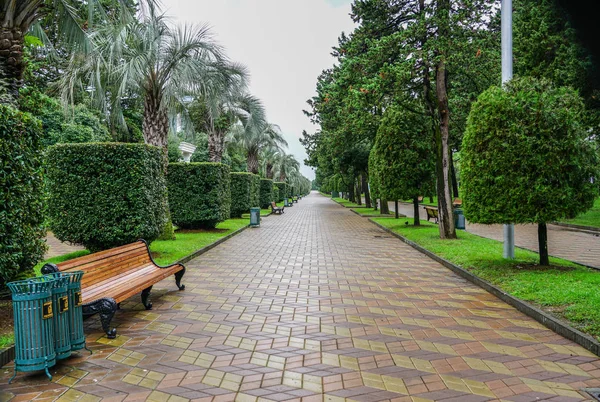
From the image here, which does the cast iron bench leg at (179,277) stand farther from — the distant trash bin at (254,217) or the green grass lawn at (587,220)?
the green grass lawn at (587,220)

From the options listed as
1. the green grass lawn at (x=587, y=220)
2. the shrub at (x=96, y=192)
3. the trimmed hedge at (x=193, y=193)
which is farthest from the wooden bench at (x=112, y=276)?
the green grass lawn at (x=587, y=220)

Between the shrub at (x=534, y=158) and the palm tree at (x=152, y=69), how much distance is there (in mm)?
8537

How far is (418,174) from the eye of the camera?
16672 mm

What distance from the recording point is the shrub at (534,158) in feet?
23.4

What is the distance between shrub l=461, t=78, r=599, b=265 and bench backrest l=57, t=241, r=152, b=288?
615 cm

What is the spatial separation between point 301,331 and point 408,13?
39.7ft

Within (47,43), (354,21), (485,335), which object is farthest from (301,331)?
(354,21)

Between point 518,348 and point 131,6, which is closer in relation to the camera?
point 518,348

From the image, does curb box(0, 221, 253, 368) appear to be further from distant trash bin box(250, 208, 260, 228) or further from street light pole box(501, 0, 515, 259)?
street light pole box(501, 0, 515, 259)

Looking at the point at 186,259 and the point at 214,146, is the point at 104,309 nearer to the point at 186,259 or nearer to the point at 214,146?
the point at 186,259

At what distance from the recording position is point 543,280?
6.66m

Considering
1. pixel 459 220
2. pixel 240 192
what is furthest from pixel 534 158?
pixel 240 192

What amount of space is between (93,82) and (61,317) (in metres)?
8.98

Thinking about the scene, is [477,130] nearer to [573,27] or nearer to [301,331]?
[301,331]
